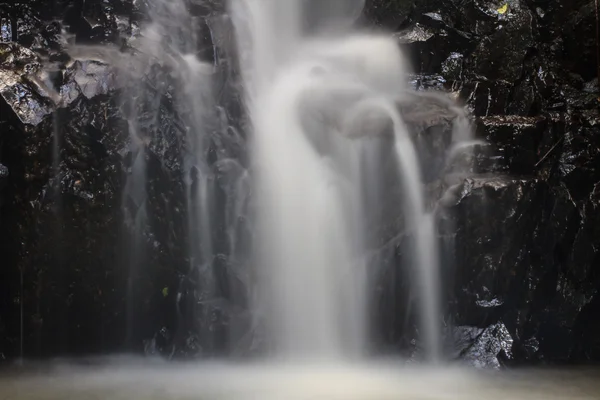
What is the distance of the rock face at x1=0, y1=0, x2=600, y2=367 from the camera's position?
5621 millimetres

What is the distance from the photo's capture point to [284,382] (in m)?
4.88

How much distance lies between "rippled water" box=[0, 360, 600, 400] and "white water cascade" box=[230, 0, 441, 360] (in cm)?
42

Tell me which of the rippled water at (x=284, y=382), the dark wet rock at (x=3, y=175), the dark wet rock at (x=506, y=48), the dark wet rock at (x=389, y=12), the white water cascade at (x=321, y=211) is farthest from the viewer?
the dark wet rock at (x=389, y=12)

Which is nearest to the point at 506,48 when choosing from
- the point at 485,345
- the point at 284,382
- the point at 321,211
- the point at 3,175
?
the point at 321,211

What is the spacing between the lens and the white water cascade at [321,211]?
573 centimetres

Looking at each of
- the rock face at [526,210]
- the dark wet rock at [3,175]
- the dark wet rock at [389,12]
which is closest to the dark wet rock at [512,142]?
the rock face at [526,210]

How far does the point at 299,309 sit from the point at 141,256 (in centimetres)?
162

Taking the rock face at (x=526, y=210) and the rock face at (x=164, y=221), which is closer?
the rock face at (x=164, y=221)

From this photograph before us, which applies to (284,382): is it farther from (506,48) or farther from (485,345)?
(506,48)

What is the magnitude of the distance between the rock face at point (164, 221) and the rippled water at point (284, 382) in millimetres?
351

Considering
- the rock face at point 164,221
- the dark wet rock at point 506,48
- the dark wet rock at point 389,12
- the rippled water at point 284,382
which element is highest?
the dark wet rock at point 389,12

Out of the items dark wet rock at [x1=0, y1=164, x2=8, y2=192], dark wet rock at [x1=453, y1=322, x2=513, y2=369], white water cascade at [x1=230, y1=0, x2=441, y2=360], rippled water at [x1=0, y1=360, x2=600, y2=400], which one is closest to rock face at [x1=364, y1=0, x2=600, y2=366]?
dark wet rock at [x1=453, y1=322, x2=513, y2=369]

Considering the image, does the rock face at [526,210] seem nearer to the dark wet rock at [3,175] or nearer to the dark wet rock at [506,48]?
the dark wet rock at [506,48]

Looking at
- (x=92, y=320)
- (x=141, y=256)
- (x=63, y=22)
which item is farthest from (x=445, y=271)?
(x=63, y=22)
